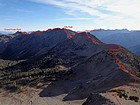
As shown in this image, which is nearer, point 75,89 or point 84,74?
point 75,89

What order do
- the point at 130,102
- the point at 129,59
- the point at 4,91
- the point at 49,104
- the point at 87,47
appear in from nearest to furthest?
the point at 130,102
the point at 49,104
the point at 4,91
the point at 129,59
the point at 87,47

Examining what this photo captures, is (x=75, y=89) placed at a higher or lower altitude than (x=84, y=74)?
lower

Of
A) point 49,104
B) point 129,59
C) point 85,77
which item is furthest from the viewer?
point 129,59

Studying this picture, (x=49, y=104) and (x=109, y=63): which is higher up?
(x=109, y=63)

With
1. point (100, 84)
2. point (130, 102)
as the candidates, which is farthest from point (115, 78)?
point (130, 102)

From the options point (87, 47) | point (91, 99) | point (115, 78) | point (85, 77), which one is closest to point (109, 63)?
point (85, 77)

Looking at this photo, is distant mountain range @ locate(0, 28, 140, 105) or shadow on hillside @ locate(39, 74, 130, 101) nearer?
shadow on hillside @ locate(39, 74, 130, 101)

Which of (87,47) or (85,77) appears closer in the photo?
(85,77)

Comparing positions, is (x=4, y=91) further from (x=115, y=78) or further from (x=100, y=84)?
(x=115, y=78)

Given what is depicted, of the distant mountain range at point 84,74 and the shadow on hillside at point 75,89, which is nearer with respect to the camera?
the shadow on hillside at point 75,89
